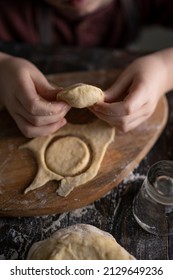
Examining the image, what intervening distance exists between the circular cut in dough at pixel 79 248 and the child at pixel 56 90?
0.23 metres

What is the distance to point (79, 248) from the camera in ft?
2.09

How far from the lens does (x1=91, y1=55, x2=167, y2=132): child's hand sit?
0.74m

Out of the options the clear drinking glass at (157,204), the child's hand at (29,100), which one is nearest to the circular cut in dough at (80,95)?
the child's hand at (29,100)

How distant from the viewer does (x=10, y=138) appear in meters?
0.81

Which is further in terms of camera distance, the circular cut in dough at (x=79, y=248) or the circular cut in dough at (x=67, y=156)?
the circular cut in dough at (x=67, y=156)

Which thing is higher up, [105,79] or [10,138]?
[105,79]

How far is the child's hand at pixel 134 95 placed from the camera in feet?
2.43

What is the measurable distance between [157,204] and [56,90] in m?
0.29

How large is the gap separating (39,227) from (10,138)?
20cm

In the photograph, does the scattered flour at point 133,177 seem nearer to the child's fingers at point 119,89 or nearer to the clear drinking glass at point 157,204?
the clear drinking glass at point 157,204

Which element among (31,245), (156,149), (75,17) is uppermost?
(75,17)

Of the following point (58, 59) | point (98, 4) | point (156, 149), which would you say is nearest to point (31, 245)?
point (156, 149)
